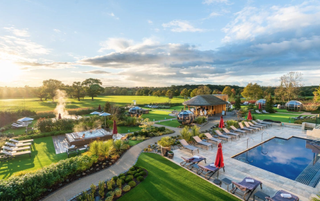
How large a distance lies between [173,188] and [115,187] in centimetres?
273

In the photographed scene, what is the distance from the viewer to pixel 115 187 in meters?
7.02

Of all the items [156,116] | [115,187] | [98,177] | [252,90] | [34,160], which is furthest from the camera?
[252,90]

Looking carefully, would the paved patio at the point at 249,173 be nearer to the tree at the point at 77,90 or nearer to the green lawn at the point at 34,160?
the green lawn at the point at 34,160

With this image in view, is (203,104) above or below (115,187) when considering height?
above

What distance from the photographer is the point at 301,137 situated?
1466 cm

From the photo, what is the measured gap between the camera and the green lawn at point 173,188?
6.24 m

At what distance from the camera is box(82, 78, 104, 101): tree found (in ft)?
193

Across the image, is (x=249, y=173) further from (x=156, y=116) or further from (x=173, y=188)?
(x=156, y=116)

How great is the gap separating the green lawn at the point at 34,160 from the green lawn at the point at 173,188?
22.5ft

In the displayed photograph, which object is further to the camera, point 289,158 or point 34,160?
point 289,158

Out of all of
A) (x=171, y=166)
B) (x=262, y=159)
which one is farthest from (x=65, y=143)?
(x=262, y=159)

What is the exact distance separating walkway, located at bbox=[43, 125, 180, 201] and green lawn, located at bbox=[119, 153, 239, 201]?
161 cm

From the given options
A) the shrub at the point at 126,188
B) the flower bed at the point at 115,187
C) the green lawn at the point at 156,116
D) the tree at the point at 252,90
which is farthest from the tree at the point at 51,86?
the tree at the point at 252,90

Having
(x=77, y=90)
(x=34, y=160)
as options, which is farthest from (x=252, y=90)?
(x=77, y=90)
